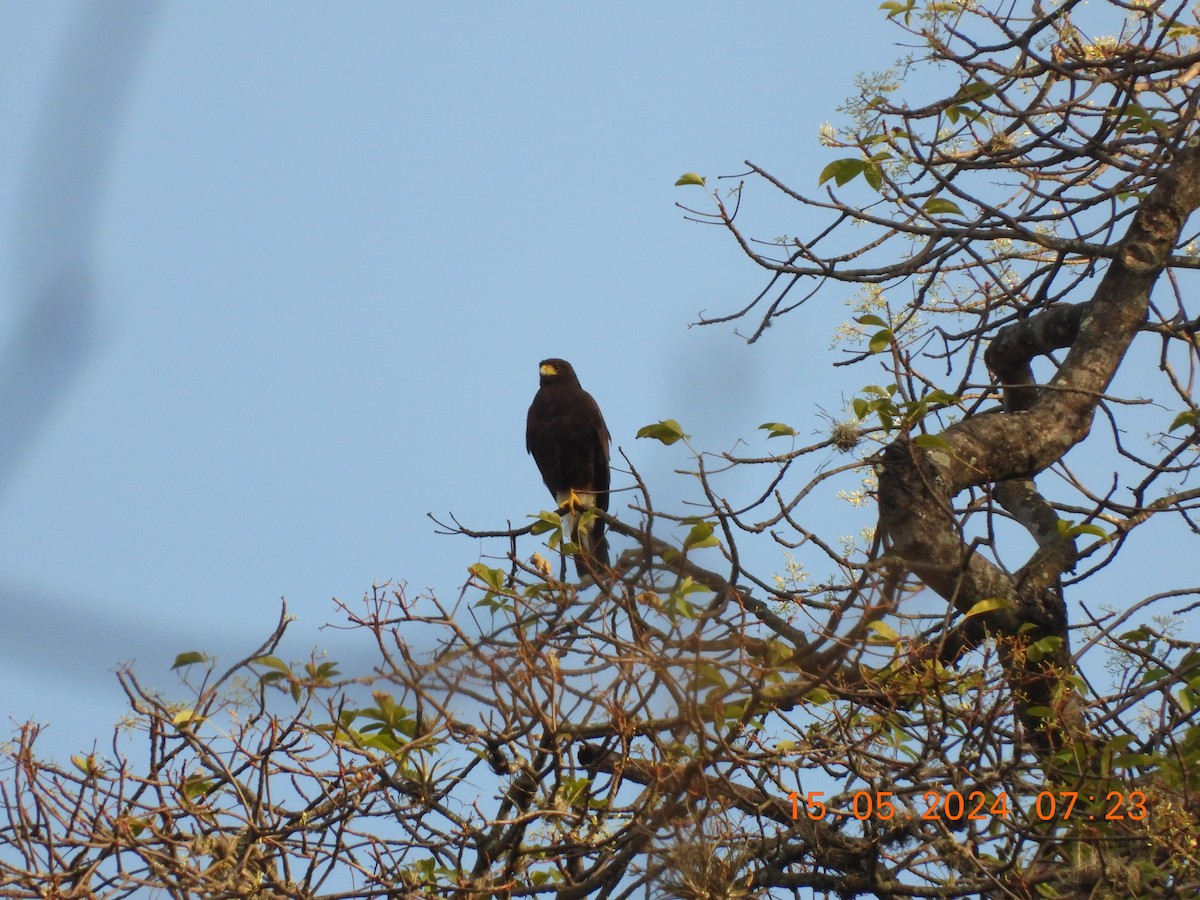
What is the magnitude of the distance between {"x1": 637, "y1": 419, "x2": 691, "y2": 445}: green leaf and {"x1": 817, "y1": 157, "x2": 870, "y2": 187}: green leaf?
2.48ft

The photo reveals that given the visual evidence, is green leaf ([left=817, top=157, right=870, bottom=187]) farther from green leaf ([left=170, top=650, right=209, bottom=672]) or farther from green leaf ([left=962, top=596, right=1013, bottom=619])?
green leaf ([left=170, top=650, right=209, bottom=672])

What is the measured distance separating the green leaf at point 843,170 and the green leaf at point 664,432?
0.76 meters

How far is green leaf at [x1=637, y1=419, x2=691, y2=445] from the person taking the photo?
304cm

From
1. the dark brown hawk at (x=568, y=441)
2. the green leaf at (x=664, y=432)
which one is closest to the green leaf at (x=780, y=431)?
the green leaf at (x=664, y=432)

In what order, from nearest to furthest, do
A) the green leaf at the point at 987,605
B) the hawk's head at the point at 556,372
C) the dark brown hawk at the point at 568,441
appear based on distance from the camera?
the green leaf at the point at 987,605
the dark brown hawk at the point at 568,441
the hawk's head at the point at 556,372

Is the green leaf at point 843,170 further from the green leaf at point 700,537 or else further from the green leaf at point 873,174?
the green leaf at point 700,537

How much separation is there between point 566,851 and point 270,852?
62 cm

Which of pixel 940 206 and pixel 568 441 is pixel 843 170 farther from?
pixel 568 441

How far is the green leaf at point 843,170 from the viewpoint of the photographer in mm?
3188

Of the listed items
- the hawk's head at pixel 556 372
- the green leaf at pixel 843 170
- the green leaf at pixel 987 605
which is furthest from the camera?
the hawk's head at pixel 556 372

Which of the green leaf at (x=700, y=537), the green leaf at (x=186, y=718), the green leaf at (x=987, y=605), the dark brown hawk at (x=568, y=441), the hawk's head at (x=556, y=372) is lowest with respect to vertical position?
the green leaf at (x=987, y=605)

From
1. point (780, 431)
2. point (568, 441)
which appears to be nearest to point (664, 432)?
point (780, 431)

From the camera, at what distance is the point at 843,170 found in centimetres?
320

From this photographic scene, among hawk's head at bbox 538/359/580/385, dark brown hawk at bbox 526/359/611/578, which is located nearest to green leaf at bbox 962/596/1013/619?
dark brown hawk at bbox 526/359/611/578
